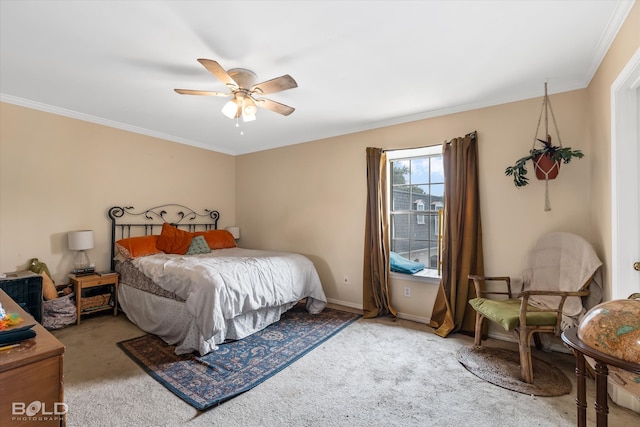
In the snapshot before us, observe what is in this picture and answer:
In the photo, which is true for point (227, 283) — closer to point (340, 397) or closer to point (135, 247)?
point (340, 397)

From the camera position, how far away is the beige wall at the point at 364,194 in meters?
2.70

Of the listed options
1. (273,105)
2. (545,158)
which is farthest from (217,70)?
(545,158)

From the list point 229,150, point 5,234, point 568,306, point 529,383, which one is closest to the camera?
point 529,383

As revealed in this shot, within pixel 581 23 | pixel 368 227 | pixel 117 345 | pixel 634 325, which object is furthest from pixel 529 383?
pixel 117 345

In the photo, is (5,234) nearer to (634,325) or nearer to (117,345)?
(117,345)

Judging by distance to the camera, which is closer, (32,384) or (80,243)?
(32,384)

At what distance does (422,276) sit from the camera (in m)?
3.51

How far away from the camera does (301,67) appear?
239 centimetres

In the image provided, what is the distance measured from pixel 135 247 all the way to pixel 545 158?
14.7 feet

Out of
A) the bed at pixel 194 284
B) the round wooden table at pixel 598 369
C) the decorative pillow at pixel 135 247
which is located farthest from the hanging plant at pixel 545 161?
the decorative pillow at pixel 135 247

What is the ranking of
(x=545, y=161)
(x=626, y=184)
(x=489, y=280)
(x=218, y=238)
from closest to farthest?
(x=626, y=184) → (x=545, y=161) → (x=489, y=280) → (x=218, y=238)

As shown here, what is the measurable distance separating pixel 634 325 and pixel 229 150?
17.4 feet

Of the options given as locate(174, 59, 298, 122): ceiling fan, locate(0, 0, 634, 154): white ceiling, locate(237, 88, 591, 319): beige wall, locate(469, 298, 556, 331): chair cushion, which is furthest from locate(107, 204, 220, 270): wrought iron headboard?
locate(469, 298, 556, 331): chair cushion

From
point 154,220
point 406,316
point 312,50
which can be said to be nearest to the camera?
point 312,50
